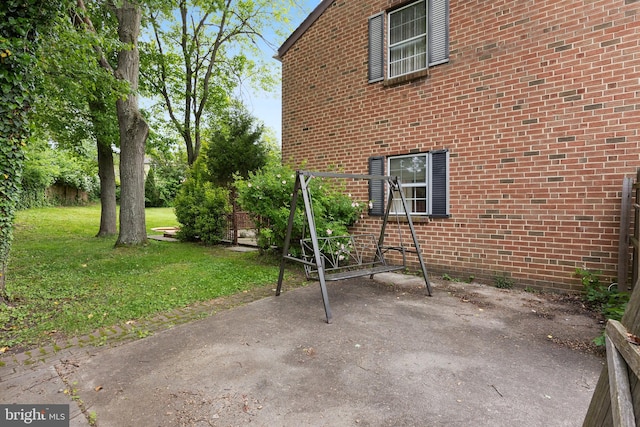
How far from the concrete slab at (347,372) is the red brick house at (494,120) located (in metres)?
1.42

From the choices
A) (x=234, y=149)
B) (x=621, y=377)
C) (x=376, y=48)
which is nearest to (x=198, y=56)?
(x=234, y=149)

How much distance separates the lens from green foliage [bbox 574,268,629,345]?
3.88 meters

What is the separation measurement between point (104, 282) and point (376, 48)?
6.60 m

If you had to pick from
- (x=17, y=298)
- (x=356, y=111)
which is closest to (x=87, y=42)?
(x=17, y=298)

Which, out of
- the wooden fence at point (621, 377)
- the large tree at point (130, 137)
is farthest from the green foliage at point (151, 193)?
the wooden fence at point (621, 377)

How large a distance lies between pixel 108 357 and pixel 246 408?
1549mm

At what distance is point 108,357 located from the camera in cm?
286

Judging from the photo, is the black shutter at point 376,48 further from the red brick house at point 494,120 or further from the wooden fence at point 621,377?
the wooden fence at point 621,377

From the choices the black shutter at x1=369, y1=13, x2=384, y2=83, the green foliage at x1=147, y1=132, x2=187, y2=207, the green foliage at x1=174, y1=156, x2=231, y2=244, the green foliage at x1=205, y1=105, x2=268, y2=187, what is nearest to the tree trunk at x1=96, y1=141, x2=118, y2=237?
the green foliage at x1=174, y1=156, x2=231, y2=244

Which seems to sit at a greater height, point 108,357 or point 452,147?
point 452,147

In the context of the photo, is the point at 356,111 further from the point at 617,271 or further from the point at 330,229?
the point at 617,271

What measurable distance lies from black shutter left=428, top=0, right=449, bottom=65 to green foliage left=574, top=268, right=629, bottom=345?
13.2 ft

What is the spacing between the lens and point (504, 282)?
5.13m
